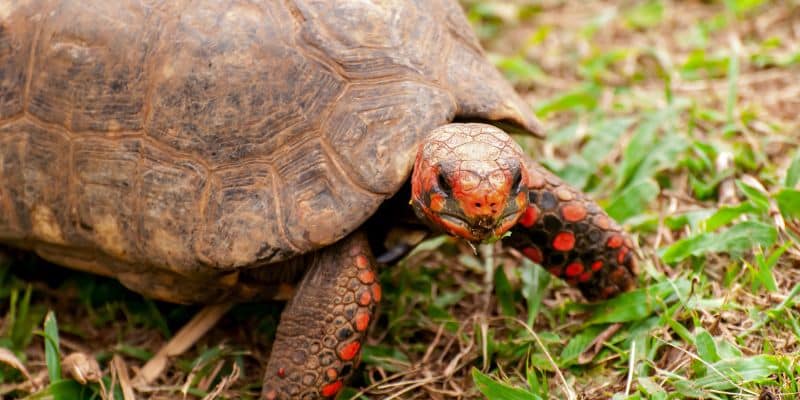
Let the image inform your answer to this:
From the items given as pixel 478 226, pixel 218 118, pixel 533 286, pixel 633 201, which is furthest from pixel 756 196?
pixel 218 118

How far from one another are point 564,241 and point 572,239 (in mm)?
30

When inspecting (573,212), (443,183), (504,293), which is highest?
(443,183)

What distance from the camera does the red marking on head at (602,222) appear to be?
3.11 m

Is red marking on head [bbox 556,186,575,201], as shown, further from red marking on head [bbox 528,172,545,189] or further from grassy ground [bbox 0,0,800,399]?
grassy ground [bbox 0,0,800,399]

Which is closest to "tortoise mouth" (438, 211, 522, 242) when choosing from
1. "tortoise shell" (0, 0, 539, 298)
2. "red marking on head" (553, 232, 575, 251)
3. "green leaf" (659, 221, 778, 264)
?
"tortoise shell" (0, 0, 539, 298)

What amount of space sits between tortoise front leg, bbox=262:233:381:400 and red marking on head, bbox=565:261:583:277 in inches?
29.7

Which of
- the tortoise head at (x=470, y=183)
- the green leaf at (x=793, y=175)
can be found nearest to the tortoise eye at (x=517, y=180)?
the tortoise head at (x=470, y=183)

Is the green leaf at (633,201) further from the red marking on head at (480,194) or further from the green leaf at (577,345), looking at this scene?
the red marking on head at (480,194)

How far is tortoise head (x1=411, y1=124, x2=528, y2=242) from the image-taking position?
2488 millimetres

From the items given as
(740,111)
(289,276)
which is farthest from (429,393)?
(740,111)

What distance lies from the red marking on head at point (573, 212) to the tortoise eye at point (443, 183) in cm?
66

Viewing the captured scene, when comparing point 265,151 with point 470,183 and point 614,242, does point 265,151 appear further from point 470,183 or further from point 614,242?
point 614,242

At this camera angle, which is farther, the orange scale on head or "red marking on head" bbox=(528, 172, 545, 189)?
"red marking on head" bbox=(528, 172, 545, 189)

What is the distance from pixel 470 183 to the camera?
2.49 metres
